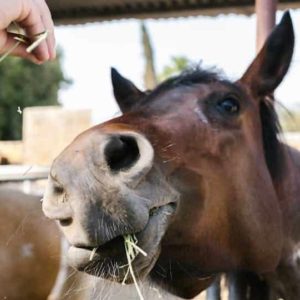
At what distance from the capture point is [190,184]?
2109 millimetres

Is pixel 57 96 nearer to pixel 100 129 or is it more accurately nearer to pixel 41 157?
pixel 41 157

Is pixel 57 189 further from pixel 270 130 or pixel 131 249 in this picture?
pixel 270 130

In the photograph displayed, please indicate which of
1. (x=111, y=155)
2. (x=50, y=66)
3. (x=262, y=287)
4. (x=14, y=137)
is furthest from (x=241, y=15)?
(x=50, y=66)

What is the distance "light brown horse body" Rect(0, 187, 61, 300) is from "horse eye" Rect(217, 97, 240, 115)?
4.54ft

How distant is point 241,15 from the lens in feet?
15.8

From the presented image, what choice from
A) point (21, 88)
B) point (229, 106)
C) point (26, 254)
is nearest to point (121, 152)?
point (229, 106)

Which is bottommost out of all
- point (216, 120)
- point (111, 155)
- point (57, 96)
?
point (57, 96)

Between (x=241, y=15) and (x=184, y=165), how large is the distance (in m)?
2.92

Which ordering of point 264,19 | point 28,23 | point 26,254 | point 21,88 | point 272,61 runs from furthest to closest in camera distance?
point 21,88, point 26,254, point 264,19, point 272,61, point 28,23

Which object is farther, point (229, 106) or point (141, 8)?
point (141, 8)

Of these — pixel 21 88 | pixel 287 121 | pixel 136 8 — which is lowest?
pixel 21 88

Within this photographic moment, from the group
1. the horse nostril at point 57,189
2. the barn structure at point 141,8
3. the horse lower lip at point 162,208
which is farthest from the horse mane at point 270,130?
the barn structure at point 141,8

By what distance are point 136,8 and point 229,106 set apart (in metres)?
2.68

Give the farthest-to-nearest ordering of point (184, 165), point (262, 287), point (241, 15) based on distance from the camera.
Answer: point (241, 15), point (262, 287), point (184, 165)
